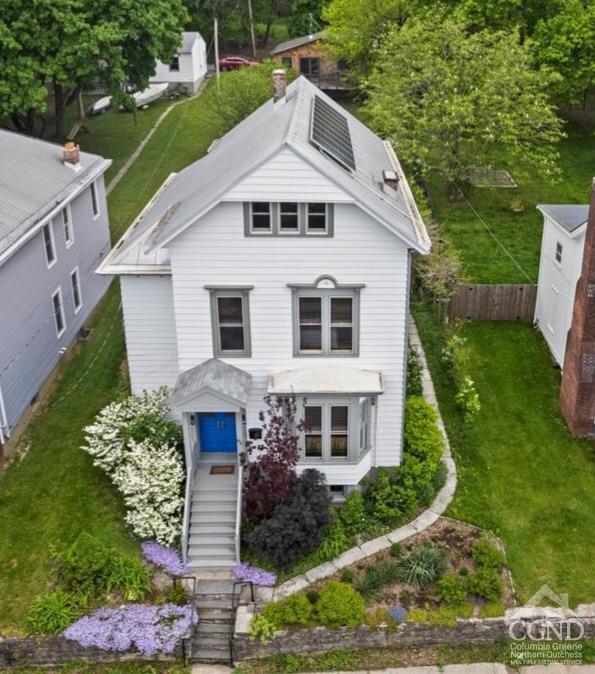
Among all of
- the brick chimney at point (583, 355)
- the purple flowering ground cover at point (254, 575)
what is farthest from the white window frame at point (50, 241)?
the brick chimney at point (583, 355)

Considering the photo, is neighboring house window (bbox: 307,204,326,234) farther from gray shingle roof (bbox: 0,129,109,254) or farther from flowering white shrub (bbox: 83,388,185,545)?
gray shingle roof (bbox: 0,129,109,254)

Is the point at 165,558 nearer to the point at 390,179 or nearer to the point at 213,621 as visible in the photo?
the point at 213,621

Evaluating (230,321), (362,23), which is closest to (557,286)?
(230,321)

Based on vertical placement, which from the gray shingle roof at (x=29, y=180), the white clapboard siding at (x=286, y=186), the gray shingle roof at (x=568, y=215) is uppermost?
the white clapboard siding at (x=286, y=186)

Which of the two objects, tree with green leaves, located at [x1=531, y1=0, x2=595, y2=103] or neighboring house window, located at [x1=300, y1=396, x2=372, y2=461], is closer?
neighboring house window, located at [x1=300, y1=396, x2=372, y2=461]

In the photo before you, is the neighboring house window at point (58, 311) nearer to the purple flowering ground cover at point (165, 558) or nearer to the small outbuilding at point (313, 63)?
the purple flowering ground cover at point (165, 558)

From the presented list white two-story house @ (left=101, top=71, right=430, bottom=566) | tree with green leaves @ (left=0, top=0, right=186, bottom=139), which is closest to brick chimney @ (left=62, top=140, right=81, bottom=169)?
white two-story house @ (left=101, top=71, right=430, bottom=566)

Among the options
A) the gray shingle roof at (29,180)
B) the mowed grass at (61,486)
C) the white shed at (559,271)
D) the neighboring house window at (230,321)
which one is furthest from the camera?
the white shed at (559,271)
